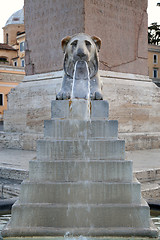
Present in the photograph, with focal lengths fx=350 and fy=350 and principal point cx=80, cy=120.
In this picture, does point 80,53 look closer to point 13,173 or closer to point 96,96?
point 96,96

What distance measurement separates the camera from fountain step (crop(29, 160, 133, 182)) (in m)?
3.49

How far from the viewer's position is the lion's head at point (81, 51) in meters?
4.19

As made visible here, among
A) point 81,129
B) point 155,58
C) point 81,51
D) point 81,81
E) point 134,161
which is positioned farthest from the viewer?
point 155,58

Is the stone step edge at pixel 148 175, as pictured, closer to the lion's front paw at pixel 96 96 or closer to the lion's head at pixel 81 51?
the lion's front paw at pixel 96 96

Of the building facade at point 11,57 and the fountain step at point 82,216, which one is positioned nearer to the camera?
the fountain step at point 82,216

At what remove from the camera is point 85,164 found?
3.53 m

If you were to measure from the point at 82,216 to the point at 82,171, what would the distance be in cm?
44

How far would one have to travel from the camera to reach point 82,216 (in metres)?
3.37

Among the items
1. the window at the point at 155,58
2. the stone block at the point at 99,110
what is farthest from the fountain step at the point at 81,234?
the window at the point at 155,58

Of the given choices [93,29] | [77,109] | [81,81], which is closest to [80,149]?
[77,109]

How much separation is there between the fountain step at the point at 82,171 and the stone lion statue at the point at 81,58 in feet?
3.41

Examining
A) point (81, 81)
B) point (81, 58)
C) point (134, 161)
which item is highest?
point (81, 58)

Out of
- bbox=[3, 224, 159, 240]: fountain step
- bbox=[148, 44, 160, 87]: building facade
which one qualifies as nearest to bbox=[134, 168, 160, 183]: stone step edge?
bbox=[3, 224, 159, 240]: fountain step

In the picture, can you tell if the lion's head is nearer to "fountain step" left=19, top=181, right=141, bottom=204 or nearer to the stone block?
the stone block
